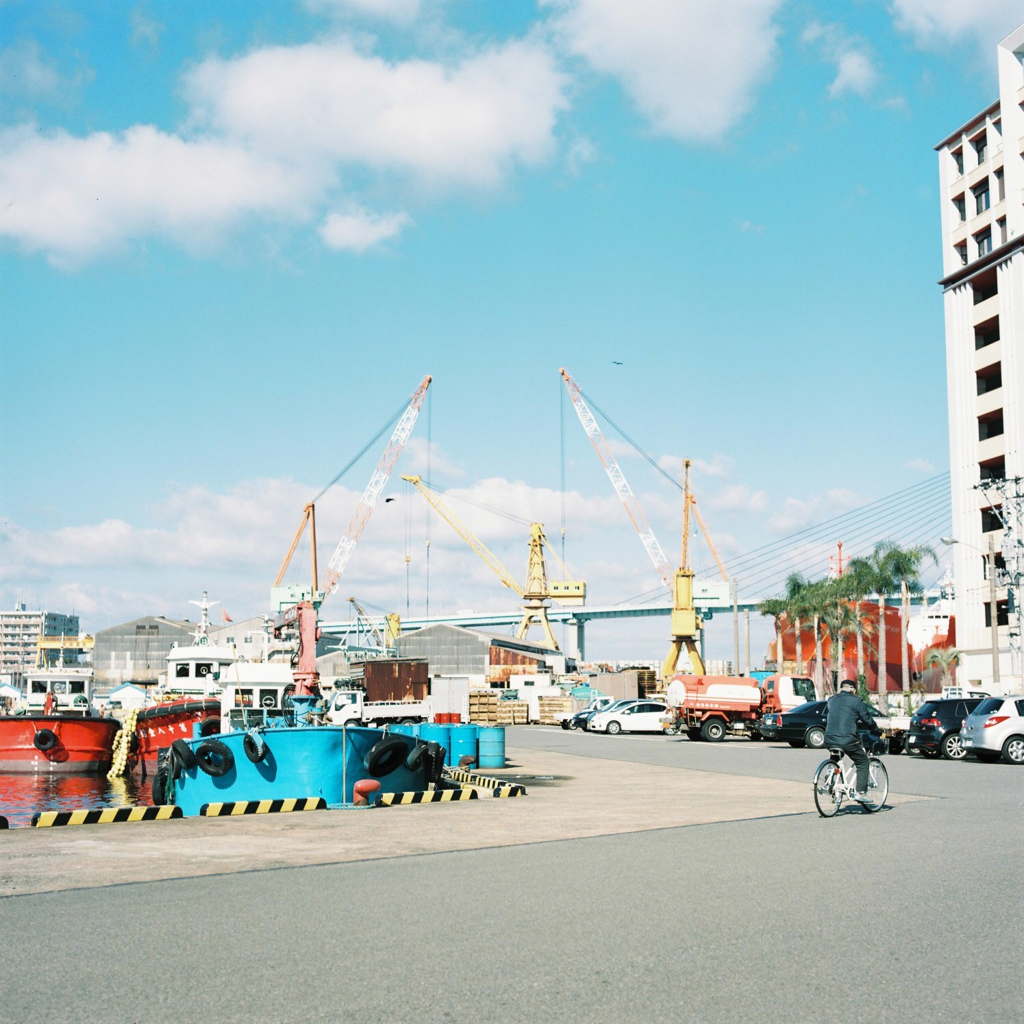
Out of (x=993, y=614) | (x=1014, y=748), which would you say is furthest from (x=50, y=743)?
(x=993, y=614)

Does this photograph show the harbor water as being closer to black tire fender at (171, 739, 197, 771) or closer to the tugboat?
black tire fender at (171, 739, 197, 771)

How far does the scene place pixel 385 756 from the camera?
17875 mm

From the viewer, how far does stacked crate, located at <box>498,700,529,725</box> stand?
224 ft

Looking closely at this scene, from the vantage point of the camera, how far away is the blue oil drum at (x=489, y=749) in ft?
85.8

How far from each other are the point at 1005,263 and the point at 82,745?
57.3 m

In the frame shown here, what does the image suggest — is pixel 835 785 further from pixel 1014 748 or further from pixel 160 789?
pixel 1014 748

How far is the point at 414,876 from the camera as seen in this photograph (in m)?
10.1

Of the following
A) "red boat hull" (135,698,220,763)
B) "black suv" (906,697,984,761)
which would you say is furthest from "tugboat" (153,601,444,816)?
"black suv" (906,697,984,761)

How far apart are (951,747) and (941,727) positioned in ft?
1.84

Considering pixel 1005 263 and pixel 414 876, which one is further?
pixel 1005 263

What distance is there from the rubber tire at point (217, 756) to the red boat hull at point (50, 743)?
15.6 meters

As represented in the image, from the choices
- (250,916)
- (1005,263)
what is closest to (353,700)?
(250,916)

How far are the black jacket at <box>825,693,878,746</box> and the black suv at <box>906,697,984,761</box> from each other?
51.5ft

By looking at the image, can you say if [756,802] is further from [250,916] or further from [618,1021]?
[618,1021]
